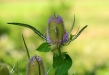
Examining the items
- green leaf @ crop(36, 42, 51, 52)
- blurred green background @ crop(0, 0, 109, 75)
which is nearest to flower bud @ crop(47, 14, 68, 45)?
green leaf @ crop(36, 42, 51, 52)

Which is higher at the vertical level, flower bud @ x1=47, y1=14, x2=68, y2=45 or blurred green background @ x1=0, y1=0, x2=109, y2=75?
flower bud @ x1=47, y1=14, x2=68, y2=45

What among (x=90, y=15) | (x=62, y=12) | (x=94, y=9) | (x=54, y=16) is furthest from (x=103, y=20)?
(x=54, y=16)

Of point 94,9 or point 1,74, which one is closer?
point 1,74

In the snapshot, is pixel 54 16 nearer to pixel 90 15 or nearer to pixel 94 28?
pixel 94 28

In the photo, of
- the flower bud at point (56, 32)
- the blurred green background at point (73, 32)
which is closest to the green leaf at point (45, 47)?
the flower bud at point (56, 32)

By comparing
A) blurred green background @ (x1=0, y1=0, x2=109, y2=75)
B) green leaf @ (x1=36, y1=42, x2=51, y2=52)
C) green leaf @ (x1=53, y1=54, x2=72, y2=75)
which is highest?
green leaf @ (x1=36, y1=42, x2=51, y2=52)

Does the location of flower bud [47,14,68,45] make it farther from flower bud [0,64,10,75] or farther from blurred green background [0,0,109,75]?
blurred green background [0,0,109,75]

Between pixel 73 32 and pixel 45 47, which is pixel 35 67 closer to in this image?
pixel 45 47
